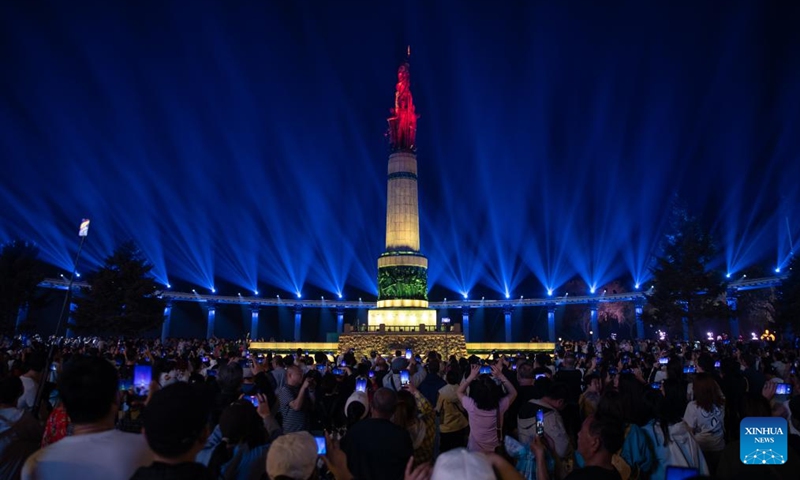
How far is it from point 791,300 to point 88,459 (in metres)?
45.8

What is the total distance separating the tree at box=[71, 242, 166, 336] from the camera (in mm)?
41188

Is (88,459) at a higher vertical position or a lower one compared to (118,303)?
lower

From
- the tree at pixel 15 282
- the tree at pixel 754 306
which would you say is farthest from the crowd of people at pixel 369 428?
the tree at pixel 754 306

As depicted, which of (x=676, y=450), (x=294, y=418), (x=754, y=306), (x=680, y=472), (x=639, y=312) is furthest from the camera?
(x=639, y=312)

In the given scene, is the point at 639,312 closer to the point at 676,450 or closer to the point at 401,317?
the point at 401,317

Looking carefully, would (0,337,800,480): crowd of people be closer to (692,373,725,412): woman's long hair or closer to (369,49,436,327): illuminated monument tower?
(692,373,725,412): woman's long hair

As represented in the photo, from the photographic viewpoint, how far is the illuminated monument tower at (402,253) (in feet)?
135

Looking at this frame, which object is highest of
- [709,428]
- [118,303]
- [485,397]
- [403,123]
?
[403,123]

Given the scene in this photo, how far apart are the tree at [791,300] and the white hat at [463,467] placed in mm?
43312

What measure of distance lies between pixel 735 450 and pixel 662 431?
3.23ft

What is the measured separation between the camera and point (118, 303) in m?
42.0

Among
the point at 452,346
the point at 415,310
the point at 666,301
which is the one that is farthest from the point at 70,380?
the point at 666,301

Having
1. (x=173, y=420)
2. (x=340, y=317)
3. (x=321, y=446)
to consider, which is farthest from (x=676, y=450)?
(x=340, y=317)

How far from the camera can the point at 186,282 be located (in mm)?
71125
